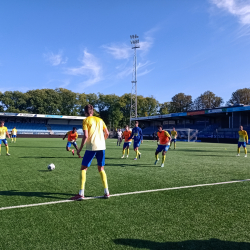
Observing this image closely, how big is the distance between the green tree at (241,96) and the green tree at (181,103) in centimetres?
1393

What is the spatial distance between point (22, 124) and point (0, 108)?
14853 millimetres

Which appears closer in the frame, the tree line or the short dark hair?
the short dark hair

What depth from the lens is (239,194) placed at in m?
5.29

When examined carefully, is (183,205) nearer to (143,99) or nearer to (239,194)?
(239,194)

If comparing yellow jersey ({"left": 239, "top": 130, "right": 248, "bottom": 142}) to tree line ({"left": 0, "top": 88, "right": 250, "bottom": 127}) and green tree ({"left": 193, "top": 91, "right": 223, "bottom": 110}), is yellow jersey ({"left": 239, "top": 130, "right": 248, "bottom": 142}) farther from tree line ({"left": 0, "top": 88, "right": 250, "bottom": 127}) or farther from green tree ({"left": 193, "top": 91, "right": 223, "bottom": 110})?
green tree ({"left": 193, "top": 91, "right": 223, "bottom": 110})

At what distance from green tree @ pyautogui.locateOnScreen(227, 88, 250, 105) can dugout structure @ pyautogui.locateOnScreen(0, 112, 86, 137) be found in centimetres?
4819

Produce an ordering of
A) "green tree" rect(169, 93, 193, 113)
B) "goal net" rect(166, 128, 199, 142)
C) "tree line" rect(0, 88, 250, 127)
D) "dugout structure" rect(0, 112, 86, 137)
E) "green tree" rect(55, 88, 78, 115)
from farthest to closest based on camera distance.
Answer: "green tree" rect(169, 93, 193, 113) → "green tree" rect(55, 88, 78, 115) → "tree line" rect(0, 88, 250, 127) → "dugout structure" rect(0, 112, 86, 137) → "goal net" rect(166, 128, 199, 142)

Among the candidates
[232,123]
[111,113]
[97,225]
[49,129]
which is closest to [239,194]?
[97,225]

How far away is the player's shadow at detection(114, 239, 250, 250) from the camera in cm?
288

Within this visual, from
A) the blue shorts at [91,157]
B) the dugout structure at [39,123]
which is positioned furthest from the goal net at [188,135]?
the blue shorts at [91,157]

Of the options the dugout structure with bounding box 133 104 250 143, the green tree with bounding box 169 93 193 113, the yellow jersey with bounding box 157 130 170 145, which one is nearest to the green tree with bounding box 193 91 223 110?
the green tree with bounding box 169 93 193 113

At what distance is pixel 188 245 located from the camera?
116 inches

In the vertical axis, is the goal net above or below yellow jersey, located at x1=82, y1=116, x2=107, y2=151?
below

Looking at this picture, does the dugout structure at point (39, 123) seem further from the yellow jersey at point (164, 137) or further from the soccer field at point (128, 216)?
the soccer field at point (128, 216)
